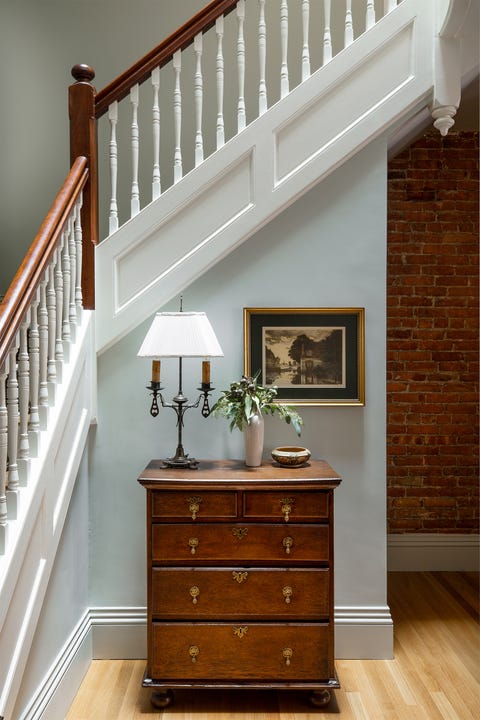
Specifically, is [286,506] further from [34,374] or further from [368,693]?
[34,374]

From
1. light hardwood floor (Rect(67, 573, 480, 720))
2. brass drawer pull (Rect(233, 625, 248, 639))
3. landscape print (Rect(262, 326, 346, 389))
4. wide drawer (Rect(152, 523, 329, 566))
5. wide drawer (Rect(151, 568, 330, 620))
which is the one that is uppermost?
landscape print (Rect(262, 326, 346, 389))

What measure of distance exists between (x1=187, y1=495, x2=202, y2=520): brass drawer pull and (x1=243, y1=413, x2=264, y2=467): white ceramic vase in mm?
331

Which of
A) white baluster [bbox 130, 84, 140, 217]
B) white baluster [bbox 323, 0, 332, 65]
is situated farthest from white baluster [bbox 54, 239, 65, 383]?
white baluster [bbox 323, 0, 332, 65]

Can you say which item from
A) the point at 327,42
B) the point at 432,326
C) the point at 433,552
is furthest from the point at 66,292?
the point at 433,552

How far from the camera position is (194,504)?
Answer: 2615mm

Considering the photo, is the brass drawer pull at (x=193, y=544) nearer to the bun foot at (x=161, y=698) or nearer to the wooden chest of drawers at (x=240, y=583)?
the wooden chest of drawers at (x=240, y=583)

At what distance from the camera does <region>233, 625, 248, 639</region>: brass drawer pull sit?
260cm

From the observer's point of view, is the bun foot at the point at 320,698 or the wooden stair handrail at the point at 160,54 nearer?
the bun foot at the point at 320,698

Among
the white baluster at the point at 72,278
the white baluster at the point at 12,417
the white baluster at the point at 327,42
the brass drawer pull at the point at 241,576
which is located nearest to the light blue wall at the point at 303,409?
the white baluster at the point at 72,278

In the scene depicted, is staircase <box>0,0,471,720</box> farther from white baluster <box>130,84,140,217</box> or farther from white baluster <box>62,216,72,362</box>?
white baluster <box>62,216,72,362</box>

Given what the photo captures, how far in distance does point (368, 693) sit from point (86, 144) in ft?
8.75

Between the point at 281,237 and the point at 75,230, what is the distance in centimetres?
95

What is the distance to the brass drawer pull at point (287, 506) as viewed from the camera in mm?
2613

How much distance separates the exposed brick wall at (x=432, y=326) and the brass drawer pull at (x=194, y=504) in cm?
190
